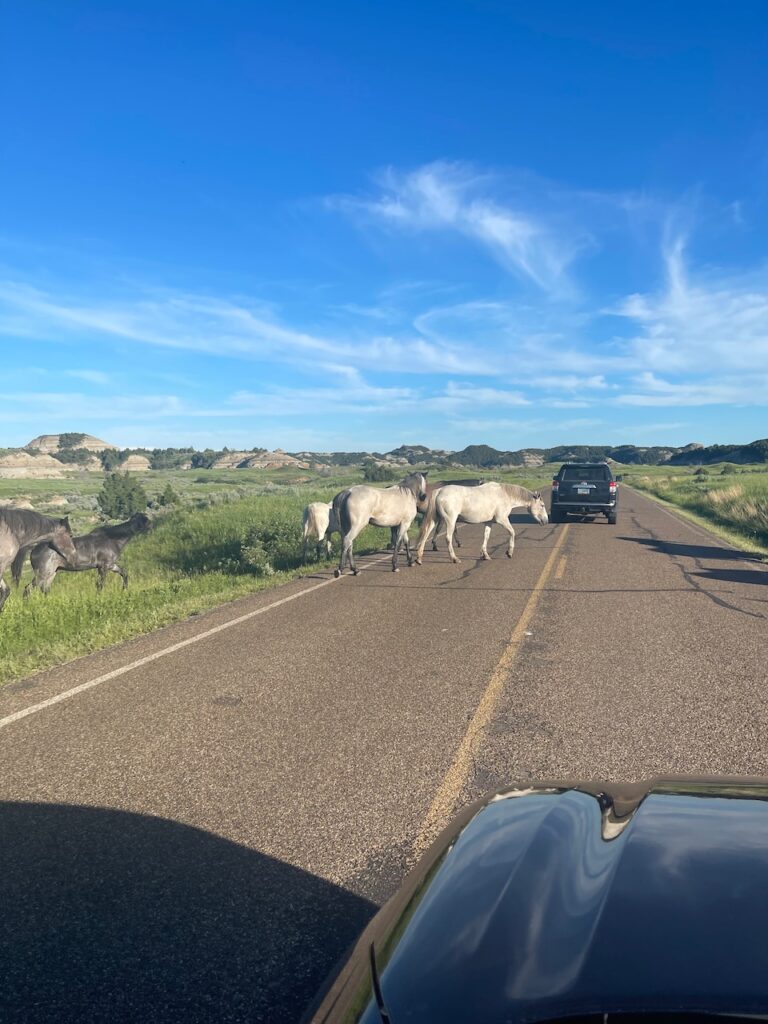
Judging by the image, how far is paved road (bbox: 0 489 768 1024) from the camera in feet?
9.55

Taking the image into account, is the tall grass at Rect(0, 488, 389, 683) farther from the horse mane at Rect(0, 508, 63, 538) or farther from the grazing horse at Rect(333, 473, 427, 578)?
the grazing horse at Rect(333, 473, 427, 578)

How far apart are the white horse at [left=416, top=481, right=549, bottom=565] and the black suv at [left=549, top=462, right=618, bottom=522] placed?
25.6 feet

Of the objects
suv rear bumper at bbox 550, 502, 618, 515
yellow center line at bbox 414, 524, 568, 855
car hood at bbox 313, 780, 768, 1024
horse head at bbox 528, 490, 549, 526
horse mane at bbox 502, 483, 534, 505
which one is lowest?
yellow center line at bbox 414, 524, 568, 855

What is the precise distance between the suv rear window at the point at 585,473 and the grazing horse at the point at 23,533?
1783cm

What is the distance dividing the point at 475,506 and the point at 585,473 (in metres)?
10.7

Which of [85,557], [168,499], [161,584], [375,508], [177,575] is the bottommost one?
[177,575]

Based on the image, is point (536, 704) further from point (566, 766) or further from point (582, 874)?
Answer: point (582, 874)

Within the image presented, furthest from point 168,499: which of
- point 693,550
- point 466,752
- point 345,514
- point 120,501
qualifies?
A: point 466,752

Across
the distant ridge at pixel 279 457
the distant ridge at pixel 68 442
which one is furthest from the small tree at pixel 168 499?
the distant ridge at pixel 68 442

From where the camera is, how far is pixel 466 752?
5027 millimetres

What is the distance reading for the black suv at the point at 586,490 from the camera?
25406mm

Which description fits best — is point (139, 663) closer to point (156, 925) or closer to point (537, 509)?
point (156, 925)

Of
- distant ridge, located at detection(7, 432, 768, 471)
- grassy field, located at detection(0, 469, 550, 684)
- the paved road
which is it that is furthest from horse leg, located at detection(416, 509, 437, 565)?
distant ridge, located at detection(7, 432, 768, 471)

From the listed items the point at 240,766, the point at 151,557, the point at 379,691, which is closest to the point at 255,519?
the point at 151,557
